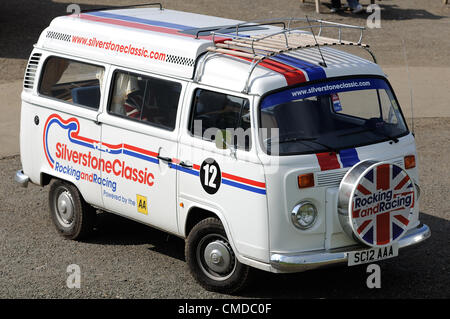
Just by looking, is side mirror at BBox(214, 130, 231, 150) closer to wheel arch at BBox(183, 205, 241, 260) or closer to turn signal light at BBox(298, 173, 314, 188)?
wheel arch at BBox(183, 205, 241, 260)

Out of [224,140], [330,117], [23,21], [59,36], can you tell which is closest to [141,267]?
[224,140]

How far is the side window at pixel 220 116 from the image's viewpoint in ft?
22.2

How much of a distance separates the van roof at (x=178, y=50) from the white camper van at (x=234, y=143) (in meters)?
0.01

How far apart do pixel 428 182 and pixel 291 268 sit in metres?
4.23

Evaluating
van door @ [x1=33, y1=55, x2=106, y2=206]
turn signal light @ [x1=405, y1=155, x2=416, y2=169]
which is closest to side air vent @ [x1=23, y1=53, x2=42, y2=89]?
→ van door @ [x1=33, y1=55, x2=106, y2=206]

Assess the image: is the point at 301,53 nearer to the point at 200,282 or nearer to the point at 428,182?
the point at 200,282

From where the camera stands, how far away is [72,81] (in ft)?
27.4

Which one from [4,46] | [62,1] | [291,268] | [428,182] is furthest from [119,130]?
[62,1]

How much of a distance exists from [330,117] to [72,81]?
294 centimetres

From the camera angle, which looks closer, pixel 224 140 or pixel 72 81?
pixel 224 140

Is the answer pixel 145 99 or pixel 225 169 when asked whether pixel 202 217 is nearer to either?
pixel 225 169

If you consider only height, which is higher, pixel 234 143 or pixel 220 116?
pixel 220 116

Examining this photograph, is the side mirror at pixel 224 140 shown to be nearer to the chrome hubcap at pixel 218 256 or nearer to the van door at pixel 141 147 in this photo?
the van door at pixel 141 147
